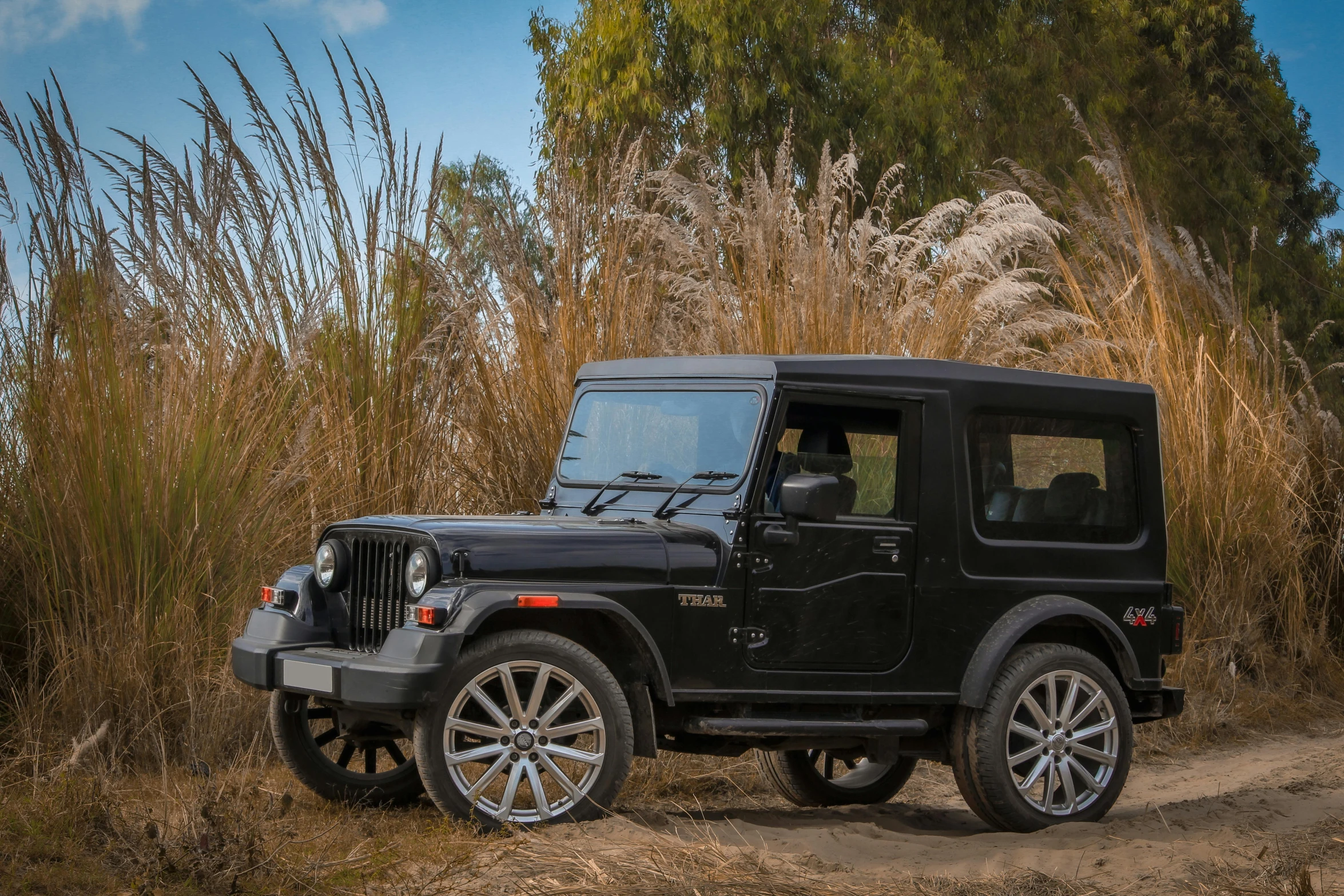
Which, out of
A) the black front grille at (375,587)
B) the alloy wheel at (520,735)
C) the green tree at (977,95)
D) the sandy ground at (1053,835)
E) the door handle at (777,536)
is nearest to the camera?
the sandy ground at (1053,835)

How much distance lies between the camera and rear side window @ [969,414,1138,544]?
596cm

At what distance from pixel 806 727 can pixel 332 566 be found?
1.78 m

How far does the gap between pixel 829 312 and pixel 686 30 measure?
13.6 meters

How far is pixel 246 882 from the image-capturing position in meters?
4.27

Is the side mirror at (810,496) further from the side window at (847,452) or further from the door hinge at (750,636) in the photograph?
the door hinge at (750,636)

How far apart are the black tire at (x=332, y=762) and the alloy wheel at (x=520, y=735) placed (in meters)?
0.53

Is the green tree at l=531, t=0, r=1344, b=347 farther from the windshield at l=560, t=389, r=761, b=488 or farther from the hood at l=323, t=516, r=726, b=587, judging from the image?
the hood at l=323, t=516, r=726, b=587

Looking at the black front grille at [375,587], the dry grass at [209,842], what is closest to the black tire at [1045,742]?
the dry grass at [209,842]

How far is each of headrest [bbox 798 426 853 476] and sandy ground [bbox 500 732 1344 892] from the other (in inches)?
52.0

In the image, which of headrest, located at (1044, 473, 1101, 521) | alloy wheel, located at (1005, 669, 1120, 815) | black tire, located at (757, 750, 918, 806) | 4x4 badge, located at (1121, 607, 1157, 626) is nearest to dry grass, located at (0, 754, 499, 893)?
black tire, located at (757, 750, 918, 806)

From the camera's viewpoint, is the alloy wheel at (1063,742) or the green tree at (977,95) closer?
the alloy wheel at (1063,742)

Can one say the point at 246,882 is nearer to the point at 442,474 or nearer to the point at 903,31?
the point at 442,474

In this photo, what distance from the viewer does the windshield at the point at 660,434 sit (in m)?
5.61

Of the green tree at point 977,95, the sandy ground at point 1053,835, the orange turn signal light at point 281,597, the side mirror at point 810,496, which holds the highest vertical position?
the green tree at point 977,95
